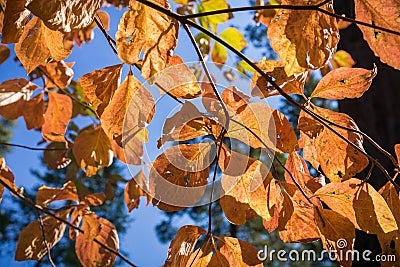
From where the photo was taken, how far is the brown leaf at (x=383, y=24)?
0.28 m

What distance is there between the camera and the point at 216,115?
1.09ft

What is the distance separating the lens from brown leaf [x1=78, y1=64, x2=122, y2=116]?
35 centimetres

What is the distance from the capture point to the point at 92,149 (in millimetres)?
612

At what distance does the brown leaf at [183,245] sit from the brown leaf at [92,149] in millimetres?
290

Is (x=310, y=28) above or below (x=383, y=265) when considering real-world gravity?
above

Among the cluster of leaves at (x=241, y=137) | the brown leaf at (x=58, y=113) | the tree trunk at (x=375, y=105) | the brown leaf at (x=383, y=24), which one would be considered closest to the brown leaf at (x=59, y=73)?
the brown leaf at (x=58, y=113)

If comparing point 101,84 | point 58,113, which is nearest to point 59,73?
point 58,113

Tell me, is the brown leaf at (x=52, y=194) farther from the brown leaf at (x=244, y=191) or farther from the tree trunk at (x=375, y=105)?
the tree trunk at (x=375, y=105)

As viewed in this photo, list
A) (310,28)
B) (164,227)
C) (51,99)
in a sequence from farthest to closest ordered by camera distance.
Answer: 1. (164,227)
2. (51,99)
3. (310,28)

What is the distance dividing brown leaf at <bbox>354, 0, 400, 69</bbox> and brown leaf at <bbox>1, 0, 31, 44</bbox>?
0.74ft

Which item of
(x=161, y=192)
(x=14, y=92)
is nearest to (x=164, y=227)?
(x=14, y=92)

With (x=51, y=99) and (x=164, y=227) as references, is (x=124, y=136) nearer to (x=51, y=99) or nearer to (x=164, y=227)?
(x=51, y=99)

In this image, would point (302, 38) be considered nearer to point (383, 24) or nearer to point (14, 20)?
point (383, 24)

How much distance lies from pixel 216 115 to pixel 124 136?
0.08 m
